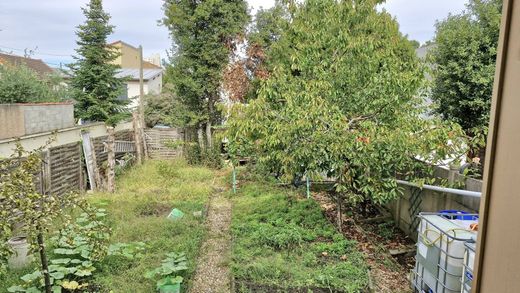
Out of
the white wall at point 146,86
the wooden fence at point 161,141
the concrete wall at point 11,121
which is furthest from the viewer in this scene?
the white wall at point 146,86

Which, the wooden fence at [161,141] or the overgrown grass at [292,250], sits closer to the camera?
the overgrown grass at [292,250]

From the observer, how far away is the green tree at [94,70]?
1347 cm

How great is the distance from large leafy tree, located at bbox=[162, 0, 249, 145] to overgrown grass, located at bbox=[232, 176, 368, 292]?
540 cm

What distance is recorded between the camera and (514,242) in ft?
1.85

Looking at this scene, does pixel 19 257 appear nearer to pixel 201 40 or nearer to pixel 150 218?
pixel 150 218

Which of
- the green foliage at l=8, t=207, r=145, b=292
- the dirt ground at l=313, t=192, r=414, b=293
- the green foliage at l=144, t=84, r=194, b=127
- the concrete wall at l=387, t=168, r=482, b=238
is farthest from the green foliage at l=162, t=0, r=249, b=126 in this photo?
the green foliage at l=8, t=207, r=145, b=292

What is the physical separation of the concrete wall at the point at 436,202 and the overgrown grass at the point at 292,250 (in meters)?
1.16

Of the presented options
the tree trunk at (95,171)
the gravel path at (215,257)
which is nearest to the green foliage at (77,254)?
the gravel path at (215,257)

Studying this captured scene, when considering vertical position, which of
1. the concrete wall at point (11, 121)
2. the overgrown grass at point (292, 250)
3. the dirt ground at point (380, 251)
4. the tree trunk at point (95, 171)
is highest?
the concrete wall at point (11, 121)

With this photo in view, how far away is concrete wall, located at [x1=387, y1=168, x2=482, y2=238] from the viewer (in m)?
4.07

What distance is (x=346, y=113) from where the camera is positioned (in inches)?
218

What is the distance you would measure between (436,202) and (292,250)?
203 centimetres

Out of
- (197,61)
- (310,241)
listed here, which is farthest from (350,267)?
(197,61)

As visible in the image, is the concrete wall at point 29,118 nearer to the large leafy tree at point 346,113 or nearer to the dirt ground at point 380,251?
the large leafy tree at point 346,113
